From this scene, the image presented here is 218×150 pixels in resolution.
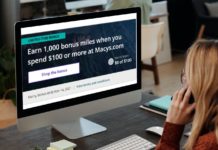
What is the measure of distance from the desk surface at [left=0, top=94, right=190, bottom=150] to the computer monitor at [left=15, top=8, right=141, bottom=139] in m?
0.05

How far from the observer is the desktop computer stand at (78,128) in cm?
173

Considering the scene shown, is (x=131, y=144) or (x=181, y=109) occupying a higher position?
(x=181, y=109)

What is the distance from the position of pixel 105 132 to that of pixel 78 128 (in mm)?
109

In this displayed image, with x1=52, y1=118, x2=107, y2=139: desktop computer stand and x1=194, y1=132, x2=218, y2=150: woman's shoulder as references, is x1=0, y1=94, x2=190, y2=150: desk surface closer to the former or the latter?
x1=52, y1=118, x2=107, y2=139: desktop computer stand

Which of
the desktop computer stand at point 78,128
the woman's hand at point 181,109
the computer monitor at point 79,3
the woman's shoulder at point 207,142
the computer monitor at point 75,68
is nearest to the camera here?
the woman's shoulder at point 207,142

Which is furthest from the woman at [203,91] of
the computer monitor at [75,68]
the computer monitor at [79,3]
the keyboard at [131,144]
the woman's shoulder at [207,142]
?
the computer monitor at [79,3]

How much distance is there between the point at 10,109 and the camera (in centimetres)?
248

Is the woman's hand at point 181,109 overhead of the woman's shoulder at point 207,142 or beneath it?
overhead

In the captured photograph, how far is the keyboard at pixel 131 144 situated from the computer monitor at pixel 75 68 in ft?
0.53

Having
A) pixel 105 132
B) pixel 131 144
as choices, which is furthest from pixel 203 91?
pixel 105 132

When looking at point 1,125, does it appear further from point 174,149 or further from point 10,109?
point 174,149

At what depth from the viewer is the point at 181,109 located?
59.5 inches

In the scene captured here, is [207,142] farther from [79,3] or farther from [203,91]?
[79,3]

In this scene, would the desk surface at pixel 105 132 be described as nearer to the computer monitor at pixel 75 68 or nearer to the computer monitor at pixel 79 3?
the computer monitor at pixel 75 68
